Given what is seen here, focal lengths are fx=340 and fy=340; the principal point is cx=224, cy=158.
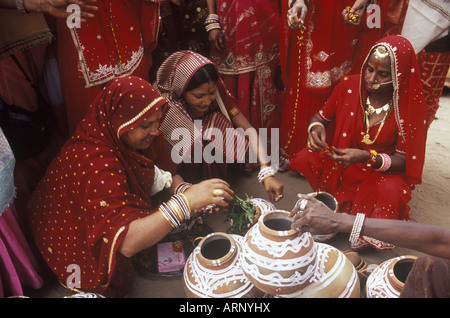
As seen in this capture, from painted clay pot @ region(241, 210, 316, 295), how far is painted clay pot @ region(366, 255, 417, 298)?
0.37 meters

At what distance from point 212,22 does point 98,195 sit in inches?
86.0

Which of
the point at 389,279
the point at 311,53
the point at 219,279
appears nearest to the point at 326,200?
the point at 389,279

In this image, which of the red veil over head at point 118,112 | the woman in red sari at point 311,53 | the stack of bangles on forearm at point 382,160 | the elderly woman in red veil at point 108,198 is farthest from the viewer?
the woman in red sari at point 311,53

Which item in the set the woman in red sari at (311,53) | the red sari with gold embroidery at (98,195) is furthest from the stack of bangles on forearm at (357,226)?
the woman in red sari at (311,53)

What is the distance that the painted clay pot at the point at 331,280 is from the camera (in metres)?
1.57

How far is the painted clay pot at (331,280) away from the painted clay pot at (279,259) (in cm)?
6

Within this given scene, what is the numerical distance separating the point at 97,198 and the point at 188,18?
233 cm

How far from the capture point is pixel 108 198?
1.88m

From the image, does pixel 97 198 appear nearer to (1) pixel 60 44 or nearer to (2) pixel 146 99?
(2) pixel 146 99

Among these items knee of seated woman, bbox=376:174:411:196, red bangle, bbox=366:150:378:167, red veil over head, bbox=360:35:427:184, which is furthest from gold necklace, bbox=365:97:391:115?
knee of seated woman, bbox=376:174:411:196

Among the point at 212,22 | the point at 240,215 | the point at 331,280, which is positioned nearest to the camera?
the point at 331,280

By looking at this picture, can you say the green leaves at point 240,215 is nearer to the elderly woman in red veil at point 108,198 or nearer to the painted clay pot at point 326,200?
the elderly woman in red veil at point 108,198

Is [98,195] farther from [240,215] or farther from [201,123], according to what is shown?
[201,123]
